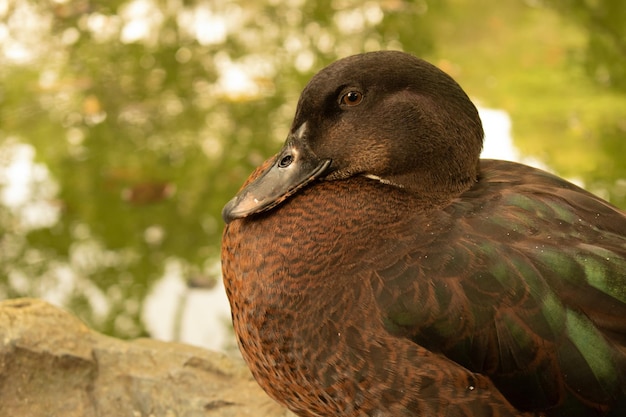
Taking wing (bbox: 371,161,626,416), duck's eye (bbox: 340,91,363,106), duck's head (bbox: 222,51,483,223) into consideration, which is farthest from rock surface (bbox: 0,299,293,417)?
duck's eye (bbox: 340,91,363,106)

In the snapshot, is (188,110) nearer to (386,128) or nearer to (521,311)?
(386,128)

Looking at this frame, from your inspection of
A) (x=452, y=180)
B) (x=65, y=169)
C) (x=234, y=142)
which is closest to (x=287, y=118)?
(x=234, y=142)

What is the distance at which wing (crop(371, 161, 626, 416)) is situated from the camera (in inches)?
54.2

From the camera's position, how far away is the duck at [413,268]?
4.54ft

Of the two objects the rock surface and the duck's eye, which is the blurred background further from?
the duck's eye

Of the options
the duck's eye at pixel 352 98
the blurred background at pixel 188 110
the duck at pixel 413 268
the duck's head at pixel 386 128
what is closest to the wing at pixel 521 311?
the duck at pixel 413 268

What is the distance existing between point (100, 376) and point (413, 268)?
0.88 metres

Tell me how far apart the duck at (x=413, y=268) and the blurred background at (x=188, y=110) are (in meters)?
1.14

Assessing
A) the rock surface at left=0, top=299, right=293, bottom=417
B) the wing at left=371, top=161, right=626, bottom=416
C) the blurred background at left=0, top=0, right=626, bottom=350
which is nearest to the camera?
the wing at left=371, top=161, right=626, bottom=416

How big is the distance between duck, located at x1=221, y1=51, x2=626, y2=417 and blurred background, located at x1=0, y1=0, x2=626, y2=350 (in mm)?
1141

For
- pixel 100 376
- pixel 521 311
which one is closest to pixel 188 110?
pixel 100 376

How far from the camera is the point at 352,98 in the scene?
60.0 inches

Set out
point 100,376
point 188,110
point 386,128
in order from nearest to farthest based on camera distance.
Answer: point 386,128
point 100,376
point 188,110

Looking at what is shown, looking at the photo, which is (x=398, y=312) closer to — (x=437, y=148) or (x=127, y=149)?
(x=437, y=148)
